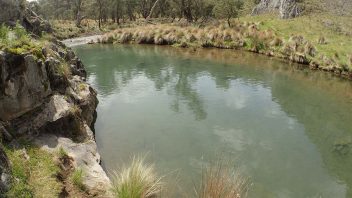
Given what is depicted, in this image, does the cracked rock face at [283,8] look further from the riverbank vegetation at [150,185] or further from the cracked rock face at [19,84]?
the riverbank vegetation at [150,185]

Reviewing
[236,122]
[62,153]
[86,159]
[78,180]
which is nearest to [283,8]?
[236,122]

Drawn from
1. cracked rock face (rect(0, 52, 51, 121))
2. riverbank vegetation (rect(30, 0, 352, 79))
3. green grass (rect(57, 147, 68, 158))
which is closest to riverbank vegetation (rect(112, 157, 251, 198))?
green grass (rect(57, 147, 68, 158))

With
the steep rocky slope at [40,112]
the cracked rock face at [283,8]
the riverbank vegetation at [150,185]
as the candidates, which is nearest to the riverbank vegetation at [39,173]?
the steep rocky slope at [40,112]

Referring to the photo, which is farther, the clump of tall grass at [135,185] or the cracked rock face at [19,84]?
the cracked rock face at [19,84]

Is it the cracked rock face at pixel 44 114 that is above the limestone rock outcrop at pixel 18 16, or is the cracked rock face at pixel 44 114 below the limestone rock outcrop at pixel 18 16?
below

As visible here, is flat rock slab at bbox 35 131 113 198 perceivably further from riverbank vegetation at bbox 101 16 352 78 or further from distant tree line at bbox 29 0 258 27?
distant tree line at bbox 29 0 258 27

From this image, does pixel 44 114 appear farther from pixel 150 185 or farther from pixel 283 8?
pixel 283 8

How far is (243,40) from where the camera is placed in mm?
41438

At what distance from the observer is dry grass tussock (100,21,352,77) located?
31.3 meters

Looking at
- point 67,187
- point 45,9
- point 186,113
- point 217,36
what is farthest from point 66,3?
point 67,187

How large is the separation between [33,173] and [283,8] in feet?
150

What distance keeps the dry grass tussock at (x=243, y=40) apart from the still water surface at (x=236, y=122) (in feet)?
5.68

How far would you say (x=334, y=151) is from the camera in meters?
16.0

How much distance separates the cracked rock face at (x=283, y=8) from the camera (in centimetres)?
4756
